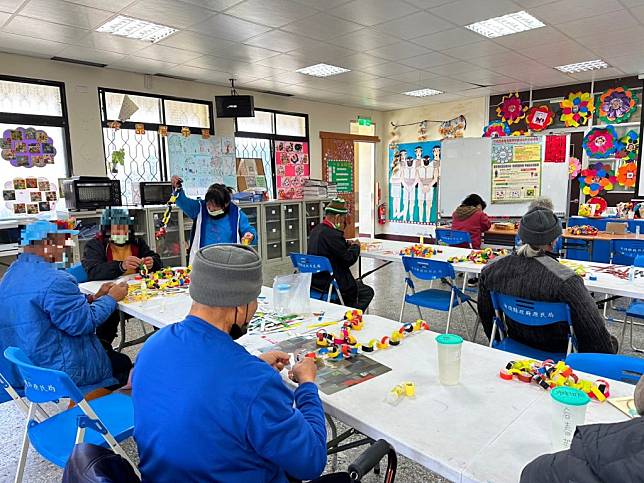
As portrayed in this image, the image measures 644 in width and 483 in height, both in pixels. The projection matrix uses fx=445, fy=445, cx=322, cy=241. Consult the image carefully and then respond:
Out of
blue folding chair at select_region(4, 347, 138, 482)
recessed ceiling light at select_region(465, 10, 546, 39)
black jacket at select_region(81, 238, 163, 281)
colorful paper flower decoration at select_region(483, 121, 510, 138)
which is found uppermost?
recessed ceiling light at select_region(465, 10, 546, 39)

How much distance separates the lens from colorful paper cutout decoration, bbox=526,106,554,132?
26.2 feet

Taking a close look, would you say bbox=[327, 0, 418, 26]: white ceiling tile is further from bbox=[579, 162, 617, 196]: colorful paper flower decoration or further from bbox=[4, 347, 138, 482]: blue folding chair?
bbox=[579, 162, 617, 196]: colorful paper flower decoration

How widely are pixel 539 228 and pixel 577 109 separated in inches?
264

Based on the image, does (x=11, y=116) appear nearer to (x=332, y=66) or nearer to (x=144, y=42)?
(x=144, y=42)

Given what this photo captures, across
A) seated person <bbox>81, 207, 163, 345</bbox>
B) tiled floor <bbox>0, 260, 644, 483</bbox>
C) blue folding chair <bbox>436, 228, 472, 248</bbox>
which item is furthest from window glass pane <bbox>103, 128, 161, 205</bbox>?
blue folding chair <bbox>436, 228, 472, 248</bbox>

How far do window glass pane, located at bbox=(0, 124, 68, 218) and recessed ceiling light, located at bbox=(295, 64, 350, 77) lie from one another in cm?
342

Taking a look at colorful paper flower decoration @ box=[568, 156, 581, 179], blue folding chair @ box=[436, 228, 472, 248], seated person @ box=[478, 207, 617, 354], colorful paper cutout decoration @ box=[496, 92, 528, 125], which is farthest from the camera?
colorful paper cutout decoration @ box=[496, 92, 528, 125]

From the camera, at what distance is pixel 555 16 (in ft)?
14.5

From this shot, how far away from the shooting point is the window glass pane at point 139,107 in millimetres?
6285

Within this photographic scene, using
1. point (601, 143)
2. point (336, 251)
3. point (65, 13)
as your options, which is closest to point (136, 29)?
point (65, 13)

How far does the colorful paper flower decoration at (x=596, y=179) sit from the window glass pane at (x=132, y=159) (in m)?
7.13

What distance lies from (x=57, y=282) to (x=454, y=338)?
1722mm

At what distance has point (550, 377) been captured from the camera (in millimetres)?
1495

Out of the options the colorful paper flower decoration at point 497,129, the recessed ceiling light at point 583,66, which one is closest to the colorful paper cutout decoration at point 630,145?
the recessed ceiling light at point 583,66
